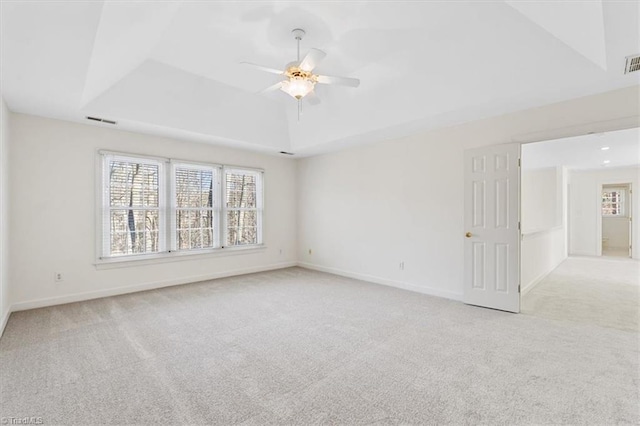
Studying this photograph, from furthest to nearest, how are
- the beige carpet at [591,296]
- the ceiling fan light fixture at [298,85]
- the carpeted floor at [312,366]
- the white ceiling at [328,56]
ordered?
the beige carpet at [591,296]
the ceiling fan light fixture at [298,85]
the white ceiling at [328,56]
the carpeted floor at [312,366]

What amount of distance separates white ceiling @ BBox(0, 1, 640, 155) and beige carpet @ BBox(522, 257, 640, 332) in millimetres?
2636

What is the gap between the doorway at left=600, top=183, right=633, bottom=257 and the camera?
10.4 meters

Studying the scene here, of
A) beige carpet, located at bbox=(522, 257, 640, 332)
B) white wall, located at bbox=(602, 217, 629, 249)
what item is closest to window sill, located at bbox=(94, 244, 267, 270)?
beige carpet, located at bbox=(522, 257, 640, 332)

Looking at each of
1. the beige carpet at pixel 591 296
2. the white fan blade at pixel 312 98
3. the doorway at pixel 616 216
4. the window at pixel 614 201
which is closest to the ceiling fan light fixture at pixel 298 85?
the white fan blade at pixel 312 98

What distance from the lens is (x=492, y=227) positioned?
4.04m

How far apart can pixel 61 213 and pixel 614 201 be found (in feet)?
50.8

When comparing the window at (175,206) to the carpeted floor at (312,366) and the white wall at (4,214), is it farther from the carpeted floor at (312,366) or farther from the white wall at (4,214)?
the carpeted floor at (312,366)

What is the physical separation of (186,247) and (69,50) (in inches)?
138

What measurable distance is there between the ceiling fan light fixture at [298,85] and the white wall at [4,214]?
3.20 meters

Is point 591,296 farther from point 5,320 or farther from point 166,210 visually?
point 5,320

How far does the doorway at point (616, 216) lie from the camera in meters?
10.4

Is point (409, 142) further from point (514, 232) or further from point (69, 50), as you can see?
point (69, 50)

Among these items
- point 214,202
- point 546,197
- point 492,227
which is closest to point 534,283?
point 492,227

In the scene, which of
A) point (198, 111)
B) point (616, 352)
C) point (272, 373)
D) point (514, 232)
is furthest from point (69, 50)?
point (616, 352)
